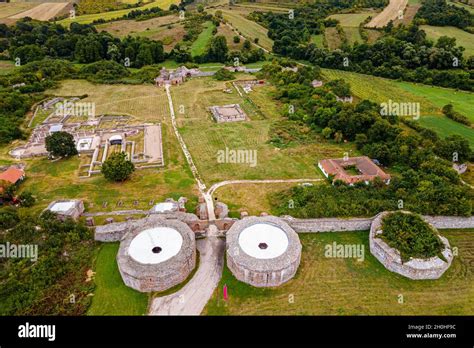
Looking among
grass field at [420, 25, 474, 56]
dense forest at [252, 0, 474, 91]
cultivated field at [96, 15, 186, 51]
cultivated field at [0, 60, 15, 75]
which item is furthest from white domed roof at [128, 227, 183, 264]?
grass field at [420, 25, 474, 56]

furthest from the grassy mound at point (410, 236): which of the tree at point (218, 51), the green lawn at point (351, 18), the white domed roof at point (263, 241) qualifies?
the green lawn at point (351, 18)

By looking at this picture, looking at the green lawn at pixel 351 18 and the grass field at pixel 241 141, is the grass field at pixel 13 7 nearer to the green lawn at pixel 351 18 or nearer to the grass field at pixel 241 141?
the grass field at pixel 241 141

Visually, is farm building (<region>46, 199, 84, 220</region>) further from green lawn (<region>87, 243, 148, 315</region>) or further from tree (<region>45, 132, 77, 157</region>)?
tree (<region>45, 132, 77, 157</region>)

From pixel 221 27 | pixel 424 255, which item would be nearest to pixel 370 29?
pixel 221 27

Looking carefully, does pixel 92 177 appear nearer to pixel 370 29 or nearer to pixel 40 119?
pixel 40 119

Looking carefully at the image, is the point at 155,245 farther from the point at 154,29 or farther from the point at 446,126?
the point at 154,29
